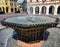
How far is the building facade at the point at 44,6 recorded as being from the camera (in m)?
22.0

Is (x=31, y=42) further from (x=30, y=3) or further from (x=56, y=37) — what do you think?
(x=30, y=3)

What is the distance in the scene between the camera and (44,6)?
23734mm

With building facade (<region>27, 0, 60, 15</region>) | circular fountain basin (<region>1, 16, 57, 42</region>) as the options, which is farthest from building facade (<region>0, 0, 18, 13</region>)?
circular fountain basin (<region>1, 16, 57, 42</region>)

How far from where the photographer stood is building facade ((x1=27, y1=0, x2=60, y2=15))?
72.1 ft

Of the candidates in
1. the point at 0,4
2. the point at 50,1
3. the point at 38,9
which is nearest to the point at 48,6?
the point at 50,1

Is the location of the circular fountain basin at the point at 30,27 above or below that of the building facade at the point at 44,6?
above

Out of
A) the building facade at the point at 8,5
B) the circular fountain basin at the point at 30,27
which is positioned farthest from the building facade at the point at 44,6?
the circular fountain basin at the point at 30,27

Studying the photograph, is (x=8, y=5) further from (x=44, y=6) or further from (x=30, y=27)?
(x=30, y=27)

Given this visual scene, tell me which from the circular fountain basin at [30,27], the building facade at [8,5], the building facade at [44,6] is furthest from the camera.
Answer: the building facade at [8,5]

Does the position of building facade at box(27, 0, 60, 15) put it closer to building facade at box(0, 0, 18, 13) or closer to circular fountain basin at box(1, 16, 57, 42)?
building facade at box(0, 0, 18, 13)

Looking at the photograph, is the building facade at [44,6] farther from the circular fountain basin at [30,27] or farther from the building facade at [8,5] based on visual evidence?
the circular fountain basin at [30,27]

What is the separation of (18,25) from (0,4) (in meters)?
28.8

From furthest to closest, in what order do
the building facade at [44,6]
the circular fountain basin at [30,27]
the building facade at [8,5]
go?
the building facade at [8,5] → the building facade at [44,6] → the circular fountain basin at [30,27]

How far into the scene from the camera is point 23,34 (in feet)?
10.6
